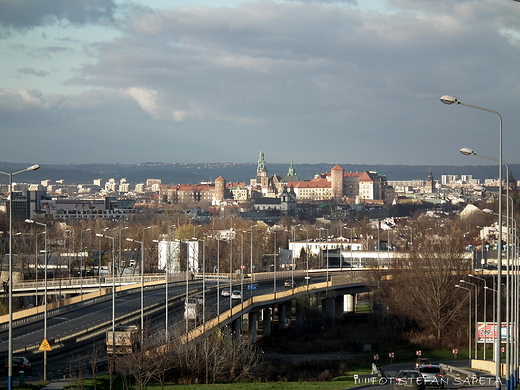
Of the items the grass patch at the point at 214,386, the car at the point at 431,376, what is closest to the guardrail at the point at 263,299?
the grass patch at the point at 214,386

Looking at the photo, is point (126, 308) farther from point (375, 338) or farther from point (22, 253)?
point (22, 253)

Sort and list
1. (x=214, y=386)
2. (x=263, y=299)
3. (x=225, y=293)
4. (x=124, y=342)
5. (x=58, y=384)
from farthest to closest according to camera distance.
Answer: (x=225, y=293)
(x=263, y=299)
(x=124, y=342)
(x=214, y=386)
(x=58, y=384)

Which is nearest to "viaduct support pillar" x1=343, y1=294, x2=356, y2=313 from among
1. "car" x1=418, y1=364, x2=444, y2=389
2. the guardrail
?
the guardrail

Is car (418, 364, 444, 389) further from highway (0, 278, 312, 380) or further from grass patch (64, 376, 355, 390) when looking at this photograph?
highway (0, 278, 312, 380)

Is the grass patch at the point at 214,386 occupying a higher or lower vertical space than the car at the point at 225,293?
higher

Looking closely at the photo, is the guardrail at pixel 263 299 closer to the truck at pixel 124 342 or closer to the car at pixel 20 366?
the truck at pixel 124 342

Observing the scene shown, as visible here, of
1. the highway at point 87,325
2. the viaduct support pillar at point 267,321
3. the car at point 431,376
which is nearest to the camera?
the car at point 431,376

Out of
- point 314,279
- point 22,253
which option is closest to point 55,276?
point 22,253

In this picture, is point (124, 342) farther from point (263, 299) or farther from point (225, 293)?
Answer: point (225, 293)

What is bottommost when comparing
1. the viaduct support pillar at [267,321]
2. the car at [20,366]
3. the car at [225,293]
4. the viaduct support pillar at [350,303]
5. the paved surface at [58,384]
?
the viaduct support pillar at [350,303]

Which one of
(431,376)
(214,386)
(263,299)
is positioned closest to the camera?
(214,386)

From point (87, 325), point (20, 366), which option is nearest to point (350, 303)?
point (87, 325)

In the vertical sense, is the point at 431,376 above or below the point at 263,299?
above
